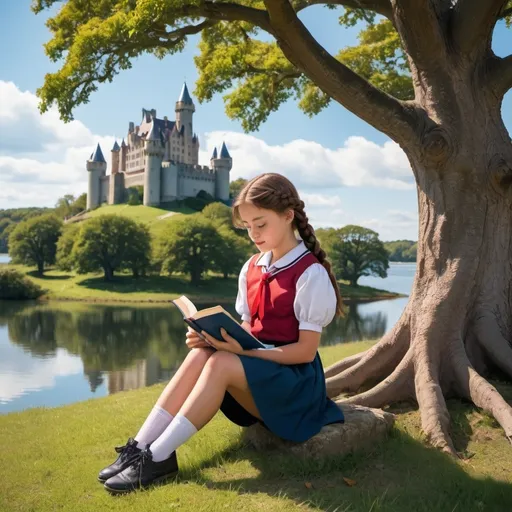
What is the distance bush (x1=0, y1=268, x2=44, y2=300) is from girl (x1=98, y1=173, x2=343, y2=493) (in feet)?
123

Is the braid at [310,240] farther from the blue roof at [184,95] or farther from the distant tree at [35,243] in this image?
the blue roof at [184,95]

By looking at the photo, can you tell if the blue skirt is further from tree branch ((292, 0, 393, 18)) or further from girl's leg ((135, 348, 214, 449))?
tree branch ((292, 0, 393, 18))

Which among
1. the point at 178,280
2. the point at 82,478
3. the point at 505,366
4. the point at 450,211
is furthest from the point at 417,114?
the point at 178,280

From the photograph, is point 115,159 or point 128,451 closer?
point 128,451

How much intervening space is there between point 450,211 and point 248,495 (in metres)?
2.93

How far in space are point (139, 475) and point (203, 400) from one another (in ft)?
1.66

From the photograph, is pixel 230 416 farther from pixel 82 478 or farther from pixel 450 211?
pixel 450 211

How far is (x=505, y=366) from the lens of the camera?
4496mm

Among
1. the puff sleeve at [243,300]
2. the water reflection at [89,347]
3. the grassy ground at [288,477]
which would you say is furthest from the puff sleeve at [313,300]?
the water reflection at [89,347]

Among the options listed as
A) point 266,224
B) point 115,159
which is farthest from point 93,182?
point 266,224

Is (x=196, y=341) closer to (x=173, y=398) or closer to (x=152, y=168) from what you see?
(x=173, y=398)

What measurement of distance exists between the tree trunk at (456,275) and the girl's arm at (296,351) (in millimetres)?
1499

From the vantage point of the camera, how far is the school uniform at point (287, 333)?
3025 millimetres

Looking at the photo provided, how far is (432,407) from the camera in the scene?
3.99 m
